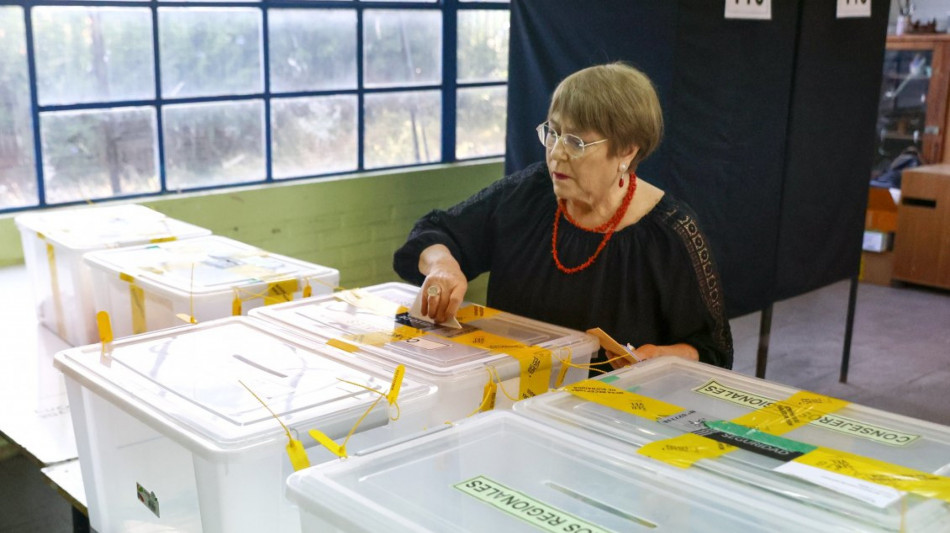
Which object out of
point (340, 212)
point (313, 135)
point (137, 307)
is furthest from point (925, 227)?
point (137, 307)

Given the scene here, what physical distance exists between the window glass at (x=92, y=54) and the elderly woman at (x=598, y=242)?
2.33 m

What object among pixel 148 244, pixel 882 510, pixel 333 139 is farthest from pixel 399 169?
pixel 882 510

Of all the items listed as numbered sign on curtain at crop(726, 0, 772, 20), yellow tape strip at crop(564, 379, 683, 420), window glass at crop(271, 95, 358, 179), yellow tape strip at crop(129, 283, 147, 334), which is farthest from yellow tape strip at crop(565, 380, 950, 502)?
window glass at crop(271, 95, 358, 179)

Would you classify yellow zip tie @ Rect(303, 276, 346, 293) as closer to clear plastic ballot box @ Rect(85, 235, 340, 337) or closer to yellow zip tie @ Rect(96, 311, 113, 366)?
clear plastic ballot box @ Rect(85, 235, 340, 337)

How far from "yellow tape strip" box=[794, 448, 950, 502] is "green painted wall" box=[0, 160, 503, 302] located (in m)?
3.24

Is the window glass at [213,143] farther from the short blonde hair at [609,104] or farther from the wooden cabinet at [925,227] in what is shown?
the wooden cabinet at [925,227]

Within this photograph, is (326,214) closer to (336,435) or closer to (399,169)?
(399,169)

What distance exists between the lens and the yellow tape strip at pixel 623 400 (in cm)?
110

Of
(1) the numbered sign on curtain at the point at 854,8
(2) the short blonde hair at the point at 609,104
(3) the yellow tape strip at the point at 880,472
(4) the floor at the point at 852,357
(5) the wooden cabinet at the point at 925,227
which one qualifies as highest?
(1) the numbered sign on curtain at the point at 854,8

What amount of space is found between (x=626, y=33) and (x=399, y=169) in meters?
1.98

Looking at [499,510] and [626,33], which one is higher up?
[626,33]

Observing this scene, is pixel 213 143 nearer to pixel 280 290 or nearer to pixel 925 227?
pixel 280 290

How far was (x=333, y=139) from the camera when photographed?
4469 millimetres

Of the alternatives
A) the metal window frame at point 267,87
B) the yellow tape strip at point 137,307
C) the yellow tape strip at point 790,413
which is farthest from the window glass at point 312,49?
the yellow tape strip at point 790,413
